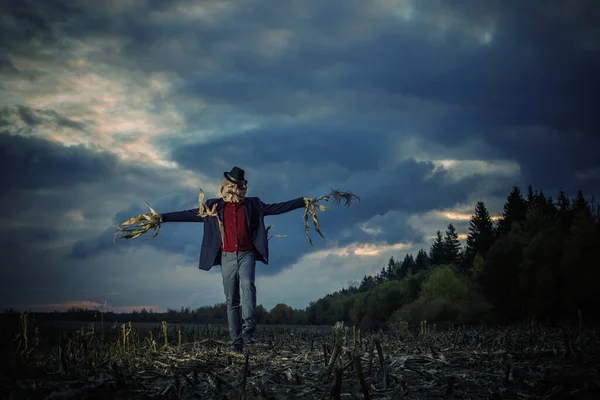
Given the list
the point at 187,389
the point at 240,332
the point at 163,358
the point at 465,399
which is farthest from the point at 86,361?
the point at 465,399

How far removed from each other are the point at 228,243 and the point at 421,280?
48864 millimetres

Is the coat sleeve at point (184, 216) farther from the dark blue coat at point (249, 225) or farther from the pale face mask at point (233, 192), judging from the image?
the pale face mask at point (233, 192)

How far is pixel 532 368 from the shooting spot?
655 cm

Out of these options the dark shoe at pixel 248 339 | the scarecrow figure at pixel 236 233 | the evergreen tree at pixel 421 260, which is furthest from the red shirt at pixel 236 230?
the evergreen tree at pixel 421 260

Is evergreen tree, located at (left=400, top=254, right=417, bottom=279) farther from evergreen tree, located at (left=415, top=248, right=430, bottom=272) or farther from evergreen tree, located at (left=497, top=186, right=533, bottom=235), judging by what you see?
evergreen tree, located at (left=497, top=186, right=533, bottom=235)

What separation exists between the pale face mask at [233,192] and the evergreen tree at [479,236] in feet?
217

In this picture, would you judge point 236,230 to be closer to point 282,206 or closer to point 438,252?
point 282,206

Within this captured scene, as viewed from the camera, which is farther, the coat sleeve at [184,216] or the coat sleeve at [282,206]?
the coat sleeve at [184,216]

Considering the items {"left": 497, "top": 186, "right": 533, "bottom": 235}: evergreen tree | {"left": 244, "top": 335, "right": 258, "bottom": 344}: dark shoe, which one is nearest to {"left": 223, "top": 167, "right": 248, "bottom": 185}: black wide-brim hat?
{"left": 244, "top": 335, "right": 258, "bottom": 344}: dark shoe

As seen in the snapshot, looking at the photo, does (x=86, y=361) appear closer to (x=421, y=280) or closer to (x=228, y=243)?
(x=228, y=243)

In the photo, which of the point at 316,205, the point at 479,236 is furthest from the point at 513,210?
the point at 316,205

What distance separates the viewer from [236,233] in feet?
35.7

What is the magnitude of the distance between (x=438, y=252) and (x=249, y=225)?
285 feet

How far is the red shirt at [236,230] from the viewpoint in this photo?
10875 millimetres
